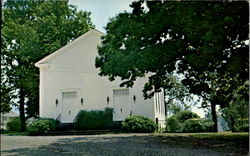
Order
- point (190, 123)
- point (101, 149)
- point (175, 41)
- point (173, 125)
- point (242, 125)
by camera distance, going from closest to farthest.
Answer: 1. point (101, 149)
2. point (175, 41)
3. point (173, 125)
4. point (190, 123)
5. point (242, 125)

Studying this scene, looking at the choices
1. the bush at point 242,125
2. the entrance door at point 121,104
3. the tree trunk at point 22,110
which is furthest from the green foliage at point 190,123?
the tree trunk at point 22,110

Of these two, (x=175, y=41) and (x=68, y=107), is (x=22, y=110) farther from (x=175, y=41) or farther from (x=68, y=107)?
(x=175, y=41)

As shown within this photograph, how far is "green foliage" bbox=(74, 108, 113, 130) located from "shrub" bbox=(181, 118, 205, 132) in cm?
293

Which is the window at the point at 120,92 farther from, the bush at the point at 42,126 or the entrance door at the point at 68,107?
the bush at the point at 42,126

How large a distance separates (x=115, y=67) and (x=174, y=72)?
47.7 inches

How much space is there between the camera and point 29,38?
3.37 m

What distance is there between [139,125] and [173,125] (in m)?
1.58

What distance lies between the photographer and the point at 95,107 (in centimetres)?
421

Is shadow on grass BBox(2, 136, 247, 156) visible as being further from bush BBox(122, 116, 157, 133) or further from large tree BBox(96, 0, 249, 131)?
large tree BBox(96, 0, 249, 131)

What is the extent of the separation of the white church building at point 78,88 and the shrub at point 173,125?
1387 mm

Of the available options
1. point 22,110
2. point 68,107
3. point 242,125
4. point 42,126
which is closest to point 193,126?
point 242,125

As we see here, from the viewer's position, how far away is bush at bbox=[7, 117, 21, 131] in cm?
303

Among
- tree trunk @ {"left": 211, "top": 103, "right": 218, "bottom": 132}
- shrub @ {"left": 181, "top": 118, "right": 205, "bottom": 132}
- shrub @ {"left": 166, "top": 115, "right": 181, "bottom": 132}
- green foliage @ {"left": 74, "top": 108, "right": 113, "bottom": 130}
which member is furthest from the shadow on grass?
shrub @ {"left": 181, "top": 118, "right": 205, "bottom": 132}

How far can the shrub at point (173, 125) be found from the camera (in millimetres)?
6602
